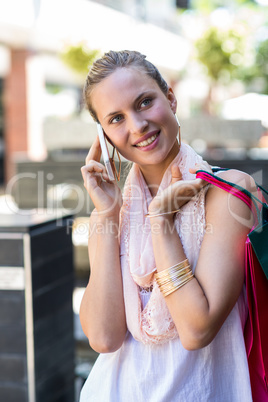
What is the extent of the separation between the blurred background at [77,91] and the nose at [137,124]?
1523 millimetres

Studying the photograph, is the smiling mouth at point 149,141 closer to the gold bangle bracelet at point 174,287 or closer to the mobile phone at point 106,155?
the mobile phone at point 106,155

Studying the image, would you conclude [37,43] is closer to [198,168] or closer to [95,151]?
[95,151]

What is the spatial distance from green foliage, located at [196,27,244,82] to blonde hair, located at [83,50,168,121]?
340 inches

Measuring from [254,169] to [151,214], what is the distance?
16.5 ft

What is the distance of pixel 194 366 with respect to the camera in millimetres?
1287

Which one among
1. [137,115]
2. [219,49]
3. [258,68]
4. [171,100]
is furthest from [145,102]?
[258,68]

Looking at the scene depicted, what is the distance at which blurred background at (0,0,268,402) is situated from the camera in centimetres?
669

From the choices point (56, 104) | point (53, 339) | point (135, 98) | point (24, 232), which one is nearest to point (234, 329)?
point (135, 98)

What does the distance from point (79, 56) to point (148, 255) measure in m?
7.22

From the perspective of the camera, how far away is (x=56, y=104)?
17766 mm

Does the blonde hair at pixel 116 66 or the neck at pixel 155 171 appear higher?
the blonde hair at pixel 116 66

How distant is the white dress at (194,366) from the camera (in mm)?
1271

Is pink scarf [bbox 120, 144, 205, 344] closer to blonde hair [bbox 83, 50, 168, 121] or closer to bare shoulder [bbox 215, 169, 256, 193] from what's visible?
bare shoulder [bbox 215, 169, 256, 193]

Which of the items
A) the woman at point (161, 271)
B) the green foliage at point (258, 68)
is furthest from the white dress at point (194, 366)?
the green foliage at point (258, 68)
